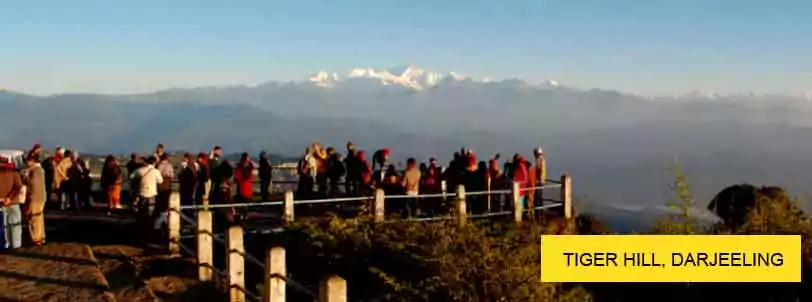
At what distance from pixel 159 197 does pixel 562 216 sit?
8.25 m

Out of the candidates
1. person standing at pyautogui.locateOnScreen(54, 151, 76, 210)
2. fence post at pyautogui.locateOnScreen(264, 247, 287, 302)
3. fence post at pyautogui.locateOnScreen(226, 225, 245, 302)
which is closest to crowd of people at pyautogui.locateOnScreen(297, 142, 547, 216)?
person standing at pyautogui.locateOnScreen(54, 151, 76, 210)

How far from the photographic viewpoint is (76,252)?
1450 centimetres

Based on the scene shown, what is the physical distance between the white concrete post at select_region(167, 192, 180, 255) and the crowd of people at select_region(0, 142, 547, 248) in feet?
3.68

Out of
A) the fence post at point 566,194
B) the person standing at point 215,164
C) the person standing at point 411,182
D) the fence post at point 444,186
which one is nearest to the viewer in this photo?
the person standing at point 411,182

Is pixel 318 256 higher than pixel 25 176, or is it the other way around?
pixel 25 176

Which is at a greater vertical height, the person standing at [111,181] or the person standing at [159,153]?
the person standing at [159,153]

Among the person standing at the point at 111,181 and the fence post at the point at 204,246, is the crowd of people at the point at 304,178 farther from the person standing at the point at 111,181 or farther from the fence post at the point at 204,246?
the fence post at the point at 204,246

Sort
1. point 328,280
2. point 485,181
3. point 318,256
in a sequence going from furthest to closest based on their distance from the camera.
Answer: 1. point 485,181
2. point 318,256
3. point 328,280

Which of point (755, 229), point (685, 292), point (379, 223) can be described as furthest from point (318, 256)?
point (755, 229)

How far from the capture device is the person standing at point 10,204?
46.4 feet

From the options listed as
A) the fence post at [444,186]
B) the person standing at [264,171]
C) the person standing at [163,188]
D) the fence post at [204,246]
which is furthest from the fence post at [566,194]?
the fence post at [204,246]

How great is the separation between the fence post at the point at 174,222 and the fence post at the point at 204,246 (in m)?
1.44

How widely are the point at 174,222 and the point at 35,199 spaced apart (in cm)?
228

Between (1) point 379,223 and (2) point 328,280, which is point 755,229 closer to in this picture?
(1) point 379,223
